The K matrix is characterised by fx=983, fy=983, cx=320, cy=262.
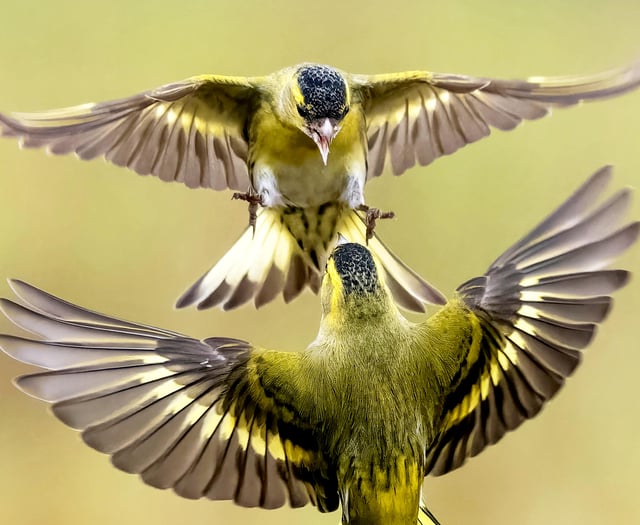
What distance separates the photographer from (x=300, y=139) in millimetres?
2395

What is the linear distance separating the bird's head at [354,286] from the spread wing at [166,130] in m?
0.55

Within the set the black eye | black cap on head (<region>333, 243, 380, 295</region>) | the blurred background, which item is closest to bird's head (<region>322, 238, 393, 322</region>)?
black cap on head (<region>333, 243, 380, 295</region>)

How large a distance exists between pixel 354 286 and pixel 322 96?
483 millimetres

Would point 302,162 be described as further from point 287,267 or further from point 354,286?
point 354,286

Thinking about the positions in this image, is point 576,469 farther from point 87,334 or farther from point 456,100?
point 87,334

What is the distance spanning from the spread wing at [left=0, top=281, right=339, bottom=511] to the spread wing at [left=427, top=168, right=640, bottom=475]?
0.32 m

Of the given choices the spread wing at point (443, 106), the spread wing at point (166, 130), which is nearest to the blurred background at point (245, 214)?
the spread wing at point (443, 106)

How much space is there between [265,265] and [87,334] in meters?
0.80

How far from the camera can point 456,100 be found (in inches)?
102

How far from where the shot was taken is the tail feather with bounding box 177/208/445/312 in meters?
2.46

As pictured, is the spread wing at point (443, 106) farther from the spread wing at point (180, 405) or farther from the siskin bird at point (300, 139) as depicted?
the spread wing at point (180, 405)

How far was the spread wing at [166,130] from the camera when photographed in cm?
210

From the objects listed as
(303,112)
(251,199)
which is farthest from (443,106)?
(251,199)

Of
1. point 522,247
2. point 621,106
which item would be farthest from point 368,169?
point 621,106
